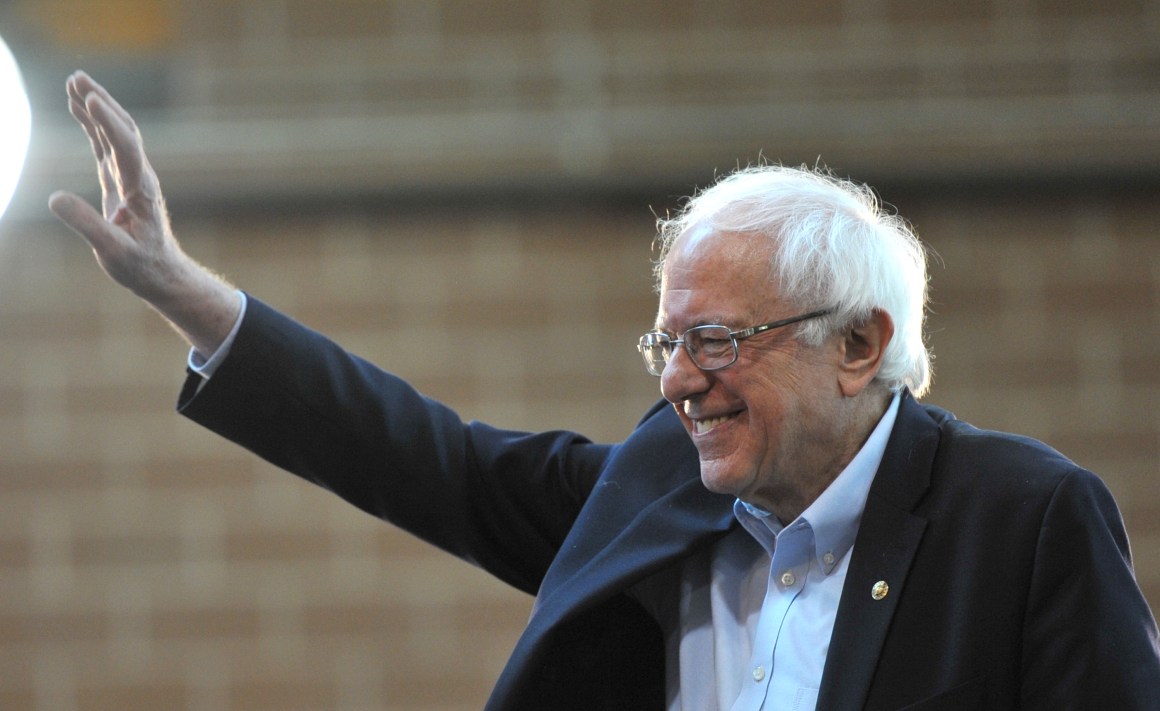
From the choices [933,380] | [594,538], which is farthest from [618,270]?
[594,538]

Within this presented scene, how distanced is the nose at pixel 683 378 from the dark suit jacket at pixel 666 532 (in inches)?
7.3

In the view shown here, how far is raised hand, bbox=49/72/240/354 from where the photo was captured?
1558 mm

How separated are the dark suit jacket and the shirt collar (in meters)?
0.03

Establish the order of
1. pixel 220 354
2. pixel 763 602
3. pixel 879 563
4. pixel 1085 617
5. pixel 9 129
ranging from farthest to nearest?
1. pixel 9 129
2. pixel 220 354
3. pixel 763 602
4. pixel 879 563
5. pixel 1085 617

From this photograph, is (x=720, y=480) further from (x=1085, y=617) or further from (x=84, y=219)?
(x=84, y=219)

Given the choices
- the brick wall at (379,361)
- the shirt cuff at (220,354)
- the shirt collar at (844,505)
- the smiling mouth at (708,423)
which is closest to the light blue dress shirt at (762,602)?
the shirt collar at (844,505)

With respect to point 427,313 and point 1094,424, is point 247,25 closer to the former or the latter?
point 427,313

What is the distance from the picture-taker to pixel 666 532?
1.65 m

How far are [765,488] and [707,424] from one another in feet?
0.34

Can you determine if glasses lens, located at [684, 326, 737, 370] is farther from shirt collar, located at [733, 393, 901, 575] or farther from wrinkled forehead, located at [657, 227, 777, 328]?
shirt collar, located at [733, 393, 901, 575]

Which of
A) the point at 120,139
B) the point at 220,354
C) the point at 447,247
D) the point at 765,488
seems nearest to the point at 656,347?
the point at 765,488

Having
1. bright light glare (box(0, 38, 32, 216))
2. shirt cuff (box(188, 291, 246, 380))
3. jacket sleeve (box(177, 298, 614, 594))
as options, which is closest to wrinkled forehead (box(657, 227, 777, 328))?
jacket sleeve (box(177, 298, 614, 594))

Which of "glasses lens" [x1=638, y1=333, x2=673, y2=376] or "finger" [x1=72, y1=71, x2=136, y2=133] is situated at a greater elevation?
"finger" [x1=72, y1=71, x2=136, y2=133]

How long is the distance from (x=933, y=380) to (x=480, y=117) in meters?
1.46
